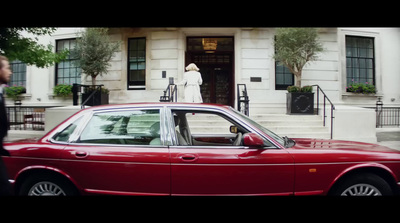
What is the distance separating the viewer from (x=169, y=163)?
318 cm

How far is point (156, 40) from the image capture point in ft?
45.5

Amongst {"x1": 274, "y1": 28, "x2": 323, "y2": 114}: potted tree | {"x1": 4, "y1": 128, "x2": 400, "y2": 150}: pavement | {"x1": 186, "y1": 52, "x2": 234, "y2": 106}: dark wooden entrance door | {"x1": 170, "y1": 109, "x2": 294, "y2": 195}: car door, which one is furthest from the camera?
{"x1": 186, "y1": 52, "x2": 234, "y2": 106}: dark wooden entrance door

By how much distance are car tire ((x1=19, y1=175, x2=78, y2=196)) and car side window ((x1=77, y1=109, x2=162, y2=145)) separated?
1.79ft

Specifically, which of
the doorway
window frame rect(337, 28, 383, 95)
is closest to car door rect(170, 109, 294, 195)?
the doorway

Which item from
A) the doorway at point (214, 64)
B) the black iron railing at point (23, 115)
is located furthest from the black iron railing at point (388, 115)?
the black iron railing at point (23, 115)

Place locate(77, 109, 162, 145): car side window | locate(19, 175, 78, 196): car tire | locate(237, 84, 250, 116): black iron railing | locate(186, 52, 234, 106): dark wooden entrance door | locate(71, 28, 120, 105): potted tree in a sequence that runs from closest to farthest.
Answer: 1. locate(19, 175, 78, 196): car tire
2. locate(77, 109, 162, 145): car side window
3. locate(237, 84, 250, 116): black iron railing
4. locate(71, 28, 120, 105): potted tree
5. locate(186, 52, 234, 106): dark wooden entrance door

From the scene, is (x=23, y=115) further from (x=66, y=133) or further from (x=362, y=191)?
(x=362, y=191)

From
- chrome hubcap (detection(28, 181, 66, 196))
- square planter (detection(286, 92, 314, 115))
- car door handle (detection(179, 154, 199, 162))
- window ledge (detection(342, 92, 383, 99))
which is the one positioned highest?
window ledge (detection(342, 92, 383, 99))

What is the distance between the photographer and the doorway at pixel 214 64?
1424 centimetres

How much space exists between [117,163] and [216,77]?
11.8 m

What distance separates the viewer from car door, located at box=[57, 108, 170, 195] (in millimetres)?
3191

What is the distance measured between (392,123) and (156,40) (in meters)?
13.1

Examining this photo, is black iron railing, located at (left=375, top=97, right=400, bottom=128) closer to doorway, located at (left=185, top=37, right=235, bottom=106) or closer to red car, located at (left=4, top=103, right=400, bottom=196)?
doorway, located at (left=185, top=37, right=235, bottom=106)

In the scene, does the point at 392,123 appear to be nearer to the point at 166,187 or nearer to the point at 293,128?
the point at 293,128
